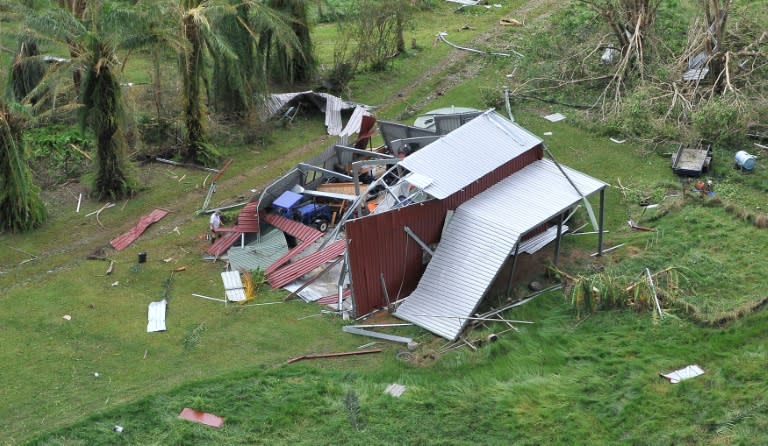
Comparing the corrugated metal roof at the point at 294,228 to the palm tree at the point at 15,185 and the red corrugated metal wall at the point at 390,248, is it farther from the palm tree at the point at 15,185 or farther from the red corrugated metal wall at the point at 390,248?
the palm tree at the point at 15,185

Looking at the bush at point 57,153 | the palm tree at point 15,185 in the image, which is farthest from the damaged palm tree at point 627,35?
the palm tree at point 15,185

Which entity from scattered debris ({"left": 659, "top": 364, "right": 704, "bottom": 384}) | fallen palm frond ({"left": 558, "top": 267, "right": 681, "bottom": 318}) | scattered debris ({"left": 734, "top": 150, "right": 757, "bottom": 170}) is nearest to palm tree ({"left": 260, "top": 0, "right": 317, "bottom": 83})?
scattered debris ({"left": 734, "top": 150, "right": 757, "bottom": 170})

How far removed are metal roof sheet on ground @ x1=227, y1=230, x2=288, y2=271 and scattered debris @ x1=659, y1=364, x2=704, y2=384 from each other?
9414mm

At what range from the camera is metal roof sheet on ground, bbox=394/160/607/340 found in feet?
62.8

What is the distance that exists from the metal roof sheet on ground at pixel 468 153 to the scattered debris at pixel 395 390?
15.4ft

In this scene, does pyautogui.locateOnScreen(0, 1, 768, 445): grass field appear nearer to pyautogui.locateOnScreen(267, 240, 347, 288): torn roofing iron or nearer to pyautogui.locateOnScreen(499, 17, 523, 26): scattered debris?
pyautogui.locateOnScreen(267, 240, 347, 288): torn roofing iron

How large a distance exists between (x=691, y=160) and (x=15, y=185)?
1843 cm

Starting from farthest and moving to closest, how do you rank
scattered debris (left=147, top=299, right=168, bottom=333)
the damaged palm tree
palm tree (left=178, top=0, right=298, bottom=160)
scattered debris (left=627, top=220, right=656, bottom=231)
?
the damaged palm tree
palm tree (left=178, top=0, right=298, bottom=160)
scattered debris (left=627, top=220, right=656, bottom=231)
scattered debris (left=147, top=299, right=168, bottom=333)

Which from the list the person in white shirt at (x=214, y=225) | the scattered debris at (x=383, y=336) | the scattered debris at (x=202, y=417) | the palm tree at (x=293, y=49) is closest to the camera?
the scattered debris at (x=202, y=417)

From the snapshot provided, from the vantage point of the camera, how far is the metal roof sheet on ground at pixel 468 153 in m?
20.7

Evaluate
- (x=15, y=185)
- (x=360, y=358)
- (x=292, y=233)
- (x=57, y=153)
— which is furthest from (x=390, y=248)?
(x=57, y=153)

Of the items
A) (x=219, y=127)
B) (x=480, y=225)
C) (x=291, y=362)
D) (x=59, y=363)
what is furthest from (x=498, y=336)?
(x=219, y=127)

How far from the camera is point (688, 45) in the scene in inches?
1168

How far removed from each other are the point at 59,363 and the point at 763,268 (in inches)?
608
